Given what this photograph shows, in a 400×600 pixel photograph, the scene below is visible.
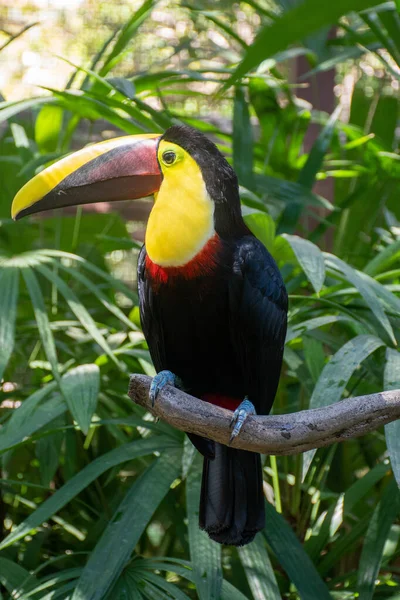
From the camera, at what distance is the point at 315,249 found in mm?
1058

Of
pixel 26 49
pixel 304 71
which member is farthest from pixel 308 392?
pixel 26 49

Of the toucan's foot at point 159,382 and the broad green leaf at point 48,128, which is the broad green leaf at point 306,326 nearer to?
the toucan's foot at point 159,382

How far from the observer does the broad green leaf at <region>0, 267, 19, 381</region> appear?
3.59 ft

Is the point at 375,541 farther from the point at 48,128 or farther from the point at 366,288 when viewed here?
the point at 48,128

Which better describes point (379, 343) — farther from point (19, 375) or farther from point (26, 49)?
point (26, 49)

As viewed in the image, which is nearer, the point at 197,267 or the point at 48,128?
the point at 197,267

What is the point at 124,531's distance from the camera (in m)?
1.02

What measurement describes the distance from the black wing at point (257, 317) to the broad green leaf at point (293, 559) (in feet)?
1.04

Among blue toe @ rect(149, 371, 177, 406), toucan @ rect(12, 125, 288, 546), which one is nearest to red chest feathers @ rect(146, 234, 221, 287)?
toucan @ rect(12, 125, 288, 546)

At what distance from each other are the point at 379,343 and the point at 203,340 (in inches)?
12.9

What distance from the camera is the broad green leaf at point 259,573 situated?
1.01m

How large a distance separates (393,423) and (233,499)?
0.25 m

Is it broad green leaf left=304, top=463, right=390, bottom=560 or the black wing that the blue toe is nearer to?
the black wing

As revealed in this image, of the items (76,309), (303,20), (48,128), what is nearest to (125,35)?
(48,128)
